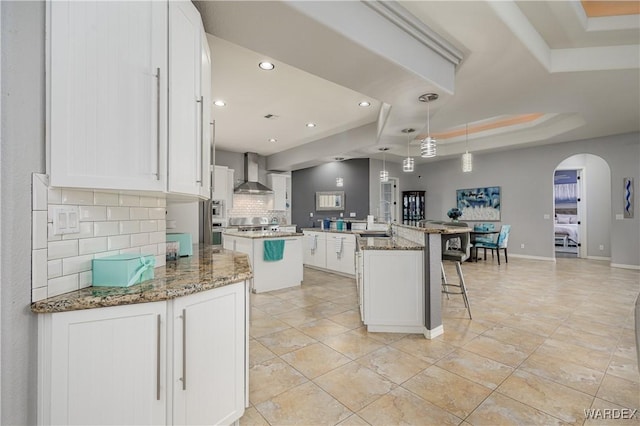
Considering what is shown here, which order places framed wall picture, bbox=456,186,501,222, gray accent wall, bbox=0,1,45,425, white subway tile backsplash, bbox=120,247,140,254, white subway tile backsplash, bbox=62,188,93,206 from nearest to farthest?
gray accent wall, bbox=0,1,45,425 < white subway tile backsplash, bbox=62,188,93,206 < white subway tile backsplash, bbox=120,247,140,254 < framed wall picture, bbox=456,186,501,222

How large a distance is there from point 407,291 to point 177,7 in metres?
2.82

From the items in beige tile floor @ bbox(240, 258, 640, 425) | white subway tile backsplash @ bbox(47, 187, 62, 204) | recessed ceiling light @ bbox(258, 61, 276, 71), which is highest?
recessed ceiling light @ bbox(258, 61, 276, 71)

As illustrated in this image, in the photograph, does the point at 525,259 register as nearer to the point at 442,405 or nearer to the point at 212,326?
the point at 442,405

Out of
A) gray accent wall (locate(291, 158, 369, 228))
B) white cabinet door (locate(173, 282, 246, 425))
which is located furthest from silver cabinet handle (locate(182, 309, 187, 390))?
gray accent wall (locate(291, 158, 369, 228))

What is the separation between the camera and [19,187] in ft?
3.65

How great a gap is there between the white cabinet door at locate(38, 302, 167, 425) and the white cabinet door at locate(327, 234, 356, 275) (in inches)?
165

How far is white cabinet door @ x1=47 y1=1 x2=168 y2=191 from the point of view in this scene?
1184 mm

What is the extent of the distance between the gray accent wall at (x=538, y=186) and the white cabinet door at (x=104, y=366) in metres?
7.29

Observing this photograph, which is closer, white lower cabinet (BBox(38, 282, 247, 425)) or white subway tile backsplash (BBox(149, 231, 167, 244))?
white lower cabinet (BBox(38, 282, 247, 425))

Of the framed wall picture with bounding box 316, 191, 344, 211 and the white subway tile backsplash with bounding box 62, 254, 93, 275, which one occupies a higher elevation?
the framed wall picture with bounding box 316, 191, 344, 211

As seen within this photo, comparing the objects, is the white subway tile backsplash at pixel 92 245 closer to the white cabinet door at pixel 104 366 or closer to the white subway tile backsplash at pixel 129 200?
the white subway tile backsplash at pixel 129 200

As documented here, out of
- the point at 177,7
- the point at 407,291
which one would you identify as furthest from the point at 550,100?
the point at 177,7

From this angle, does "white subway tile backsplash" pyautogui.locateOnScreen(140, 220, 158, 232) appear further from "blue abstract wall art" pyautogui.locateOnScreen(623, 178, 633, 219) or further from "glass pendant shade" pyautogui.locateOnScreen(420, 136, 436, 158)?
"blue abstract wall art" pyautogui.locateOnScreen(623, 178, 633, 219)

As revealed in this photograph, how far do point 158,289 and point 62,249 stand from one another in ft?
1.45
